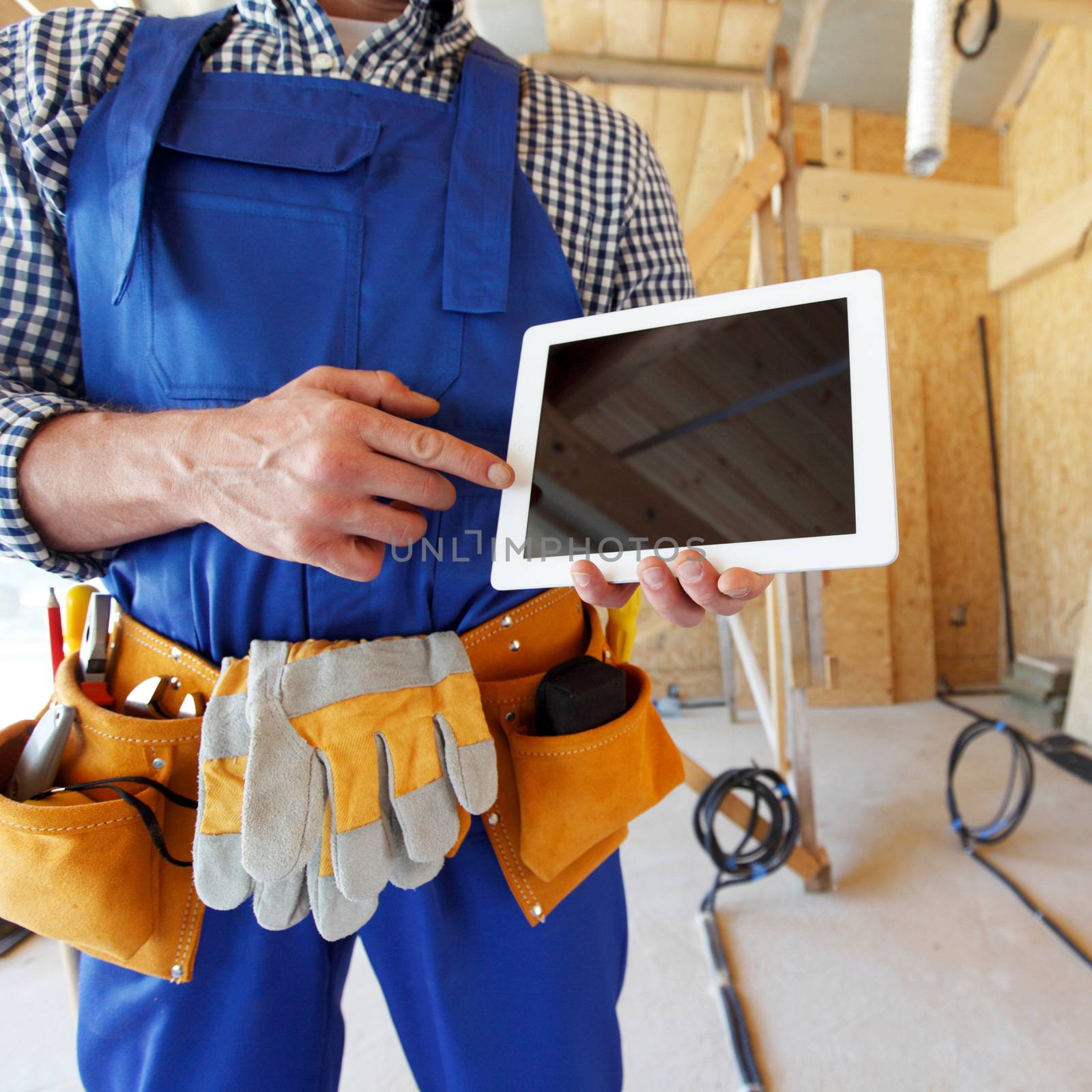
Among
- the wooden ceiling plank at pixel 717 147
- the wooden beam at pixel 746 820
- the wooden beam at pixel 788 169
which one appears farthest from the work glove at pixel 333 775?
the wooden ceiling plank at pixel 717 147

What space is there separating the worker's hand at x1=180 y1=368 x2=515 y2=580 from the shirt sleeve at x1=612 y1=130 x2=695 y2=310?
1.18 feet

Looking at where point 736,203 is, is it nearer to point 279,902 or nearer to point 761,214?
point 761,214

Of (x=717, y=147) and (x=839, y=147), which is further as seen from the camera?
(x=839, y=147)

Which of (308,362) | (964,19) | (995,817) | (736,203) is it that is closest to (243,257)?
(308,362)

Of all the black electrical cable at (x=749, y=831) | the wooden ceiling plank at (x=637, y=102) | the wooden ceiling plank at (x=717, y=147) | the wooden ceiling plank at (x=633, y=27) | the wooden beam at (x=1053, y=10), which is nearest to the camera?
the wooden ceiling plank at (x=633, y=27)

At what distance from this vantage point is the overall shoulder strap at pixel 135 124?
1.93ft

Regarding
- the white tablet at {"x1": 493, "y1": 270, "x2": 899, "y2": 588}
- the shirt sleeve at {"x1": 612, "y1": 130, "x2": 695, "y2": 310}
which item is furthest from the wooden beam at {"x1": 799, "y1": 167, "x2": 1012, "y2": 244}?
the white tablet at {"x1": 493, "y1": 270, "x2": 899, "y2": 588}

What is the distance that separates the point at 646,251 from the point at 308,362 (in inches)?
16.6

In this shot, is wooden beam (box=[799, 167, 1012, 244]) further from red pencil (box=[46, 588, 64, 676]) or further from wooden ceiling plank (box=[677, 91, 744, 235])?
red pencil (box=[46, 588, 64, 676])

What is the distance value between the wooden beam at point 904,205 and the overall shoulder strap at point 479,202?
3.55 m

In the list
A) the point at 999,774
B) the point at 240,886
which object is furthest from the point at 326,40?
the point at 999,774

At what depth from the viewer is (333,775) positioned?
56 centimetres

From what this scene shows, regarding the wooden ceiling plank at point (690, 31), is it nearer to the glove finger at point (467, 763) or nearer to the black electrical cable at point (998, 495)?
the glove finger at point (467, 763)

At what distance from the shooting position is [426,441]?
0.53 m
